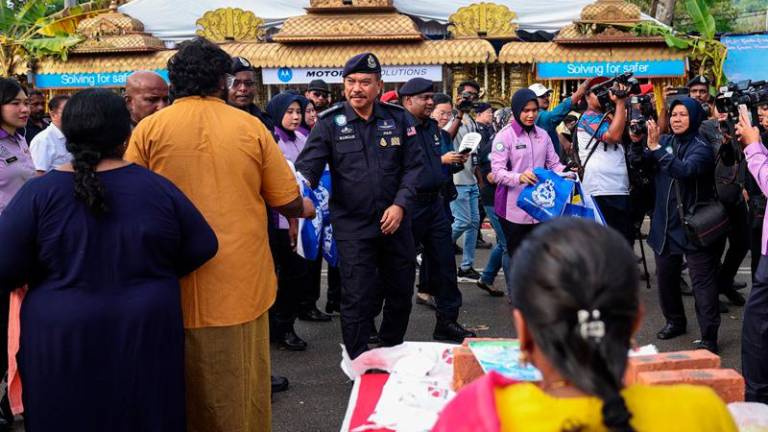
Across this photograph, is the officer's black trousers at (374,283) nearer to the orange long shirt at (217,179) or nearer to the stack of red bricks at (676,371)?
the orange long shirt at (217,179)

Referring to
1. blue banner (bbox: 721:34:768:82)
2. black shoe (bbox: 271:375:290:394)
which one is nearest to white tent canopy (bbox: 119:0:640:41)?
blue banner (bbox: 721:34:768:82)

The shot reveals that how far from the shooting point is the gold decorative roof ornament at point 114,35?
48.1 feet

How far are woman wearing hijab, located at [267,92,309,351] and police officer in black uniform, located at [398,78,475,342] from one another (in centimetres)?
86

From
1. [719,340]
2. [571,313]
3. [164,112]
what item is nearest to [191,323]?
[164,112]

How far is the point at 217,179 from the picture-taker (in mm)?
3088

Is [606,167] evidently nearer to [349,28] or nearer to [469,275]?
[469,275]

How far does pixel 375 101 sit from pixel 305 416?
73.5 inches

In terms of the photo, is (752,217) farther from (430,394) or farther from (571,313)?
(571,313)

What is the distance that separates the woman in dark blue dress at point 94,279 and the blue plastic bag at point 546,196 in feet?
11.0

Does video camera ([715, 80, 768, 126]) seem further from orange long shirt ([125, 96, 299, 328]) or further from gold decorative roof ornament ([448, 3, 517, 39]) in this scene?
gold decorative roof ornament ([448, 3, 517, 39])

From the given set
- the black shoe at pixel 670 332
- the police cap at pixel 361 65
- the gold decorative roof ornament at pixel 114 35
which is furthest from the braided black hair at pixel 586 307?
the gold decorative roof ornament at pixel 114 35

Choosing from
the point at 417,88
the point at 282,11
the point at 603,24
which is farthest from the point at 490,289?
the point at 282,11

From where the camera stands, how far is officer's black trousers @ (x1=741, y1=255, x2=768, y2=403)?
13.1 ft

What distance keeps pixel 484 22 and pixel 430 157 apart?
9.18 metres
